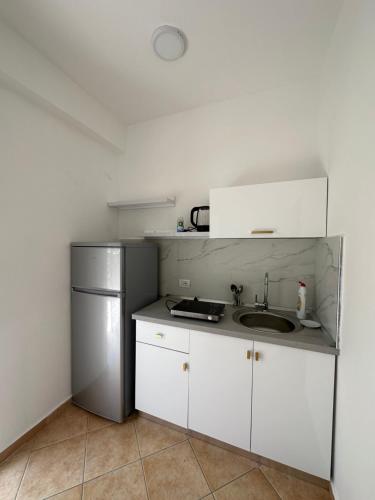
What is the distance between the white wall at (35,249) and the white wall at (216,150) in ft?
1.78

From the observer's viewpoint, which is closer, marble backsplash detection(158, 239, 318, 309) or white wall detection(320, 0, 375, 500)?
white wall detection(320, 0, 375, 500)

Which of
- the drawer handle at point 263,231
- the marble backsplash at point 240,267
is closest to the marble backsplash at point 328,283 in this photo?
the marble backsplash at point 240,267

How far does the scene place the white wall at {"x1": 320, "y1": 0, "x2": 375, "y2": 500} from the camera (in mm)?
764

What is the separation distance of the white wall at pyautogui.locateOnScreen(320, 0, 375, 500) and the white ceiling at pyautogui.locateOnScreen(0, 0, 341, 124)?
275 millimetres

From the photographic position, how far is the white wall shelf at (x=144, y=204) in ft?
6.34

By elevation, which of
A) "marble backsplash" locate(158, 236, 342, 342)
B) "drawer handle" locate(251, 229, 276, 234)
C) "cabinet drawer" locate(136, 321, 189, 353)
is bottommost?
"cabinet drawer" locate(136, 321, 189, 353)

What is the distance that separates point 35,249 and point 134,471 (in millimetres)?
1616

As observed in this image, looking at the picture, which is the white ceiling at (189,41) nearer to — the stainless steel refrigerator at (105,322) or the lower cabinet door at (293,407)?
the stainless steel refrigerator at (105,322)

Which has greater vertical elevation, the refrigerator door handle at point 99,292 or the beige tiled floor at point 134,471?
the refrigerator door handle at point 99,292

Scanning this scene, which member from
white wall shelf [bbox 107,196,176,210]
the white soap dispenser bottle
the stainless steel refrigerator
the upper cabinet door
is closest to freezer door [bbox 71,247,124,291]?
the stainless steel refrigerator

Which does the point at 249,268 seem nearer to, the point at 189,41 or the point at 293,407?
the point at 293,407

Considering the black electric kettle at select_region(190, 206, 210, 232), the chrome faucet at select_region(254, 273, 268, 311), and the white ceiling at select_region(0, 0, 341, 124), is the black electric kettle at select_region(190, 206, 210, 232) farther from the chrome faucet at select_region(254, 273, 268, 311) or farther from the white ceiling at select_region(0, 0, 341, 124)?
the white ceiling at select_region(0, 0, 341, 124)

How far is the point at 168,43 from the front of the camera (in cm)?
133

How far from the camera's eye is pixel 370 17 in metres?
0.78
